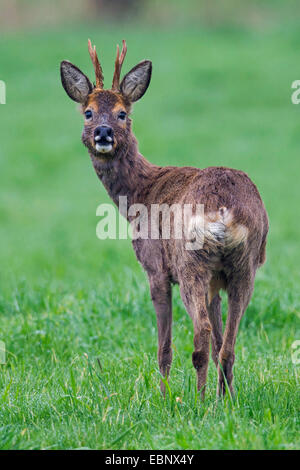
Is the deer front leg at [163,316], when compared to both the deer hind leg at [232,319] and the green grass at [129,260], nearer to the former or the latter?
the green grass at [129,260]

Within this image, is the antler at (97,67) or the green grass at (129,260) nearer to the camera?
the green grass at (129,260)

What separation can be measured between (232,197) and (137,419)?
50.4 inches

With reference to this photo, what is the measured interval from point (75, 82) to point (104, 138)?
0.54m

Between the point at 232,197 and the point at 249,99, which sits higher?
the point at 249,99

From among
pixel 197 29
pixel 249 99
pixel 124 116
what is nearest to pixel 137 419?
pixel 124 116

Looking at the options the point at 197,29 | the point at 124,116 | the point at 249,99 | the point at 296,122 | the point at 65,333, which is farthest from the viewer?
the point at 197,29

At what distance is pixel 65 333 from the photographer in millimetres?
6133

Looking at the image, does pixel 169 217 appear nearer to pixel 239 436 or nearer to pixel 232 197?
pixel 232 197

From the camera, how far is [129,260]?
31.7 feet

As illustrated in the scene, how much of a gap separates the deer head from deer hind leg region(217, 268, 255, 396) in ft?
4.09

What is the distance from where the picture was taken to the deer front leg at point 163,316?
494cm

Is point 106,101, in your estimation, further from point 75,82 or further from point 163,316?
point 163,316

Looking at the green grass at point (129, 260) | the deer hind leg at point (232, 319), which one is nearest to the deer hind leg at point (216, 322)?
the green grass at point (129, 260)

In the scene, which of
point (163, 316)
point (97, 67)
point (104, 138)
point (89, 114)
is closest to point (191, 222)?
point (163, 316)
